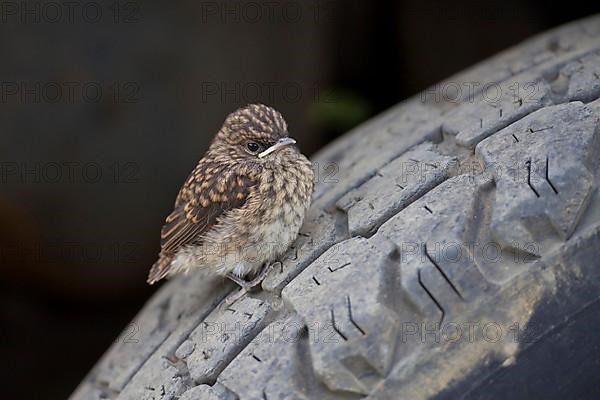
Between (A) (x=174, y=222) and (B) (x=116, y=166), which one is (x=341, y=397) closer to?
(A) (x=174, y=222)

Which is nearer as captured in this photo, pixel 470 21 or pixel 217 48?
pixel 217 48

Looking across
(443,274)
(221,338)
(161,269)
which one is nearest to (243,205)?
(161,269)

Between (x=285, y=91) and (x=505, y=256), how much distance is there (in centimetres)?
235

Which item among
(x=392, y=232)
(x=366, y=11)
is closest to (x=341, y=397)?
(x=392, y=232)

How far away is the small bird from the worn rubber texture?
0.62ft

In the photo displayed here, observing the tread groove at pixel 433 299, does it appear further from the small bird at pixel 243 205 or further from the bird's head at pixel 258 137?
the bird's head at pixel 258 137

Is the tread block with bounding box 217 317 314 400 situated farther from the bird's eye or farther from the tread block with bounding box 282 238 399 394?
the bird's eye

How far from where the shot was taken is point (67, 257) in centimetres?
410

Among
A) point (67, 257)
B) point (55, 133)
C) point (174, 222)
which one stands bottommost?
point (67, 257)

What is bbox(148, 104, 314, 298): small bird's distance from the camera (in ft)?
9.55

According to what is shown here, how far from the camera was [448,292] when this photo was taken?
84.3 inches

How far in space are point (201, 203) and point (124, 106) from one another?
108cm

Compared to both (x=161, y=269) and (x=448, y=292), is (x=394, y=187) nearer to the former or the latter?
(x=448, y=292)

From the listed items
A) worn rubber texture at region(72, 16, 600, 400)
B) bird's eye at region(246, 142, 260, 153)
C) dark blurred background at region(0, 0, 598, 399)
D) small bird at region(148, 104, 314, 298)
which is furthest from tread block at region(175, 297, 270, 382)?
dark blurred background at region(0, 0, 598, 399)
